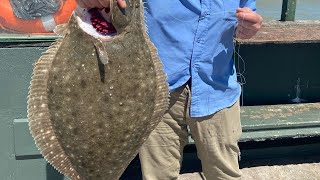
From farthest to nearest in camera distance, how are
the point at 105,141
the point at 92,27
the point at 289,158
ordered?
the point at 289,158 < the point at 105,141 < the point at 92,27

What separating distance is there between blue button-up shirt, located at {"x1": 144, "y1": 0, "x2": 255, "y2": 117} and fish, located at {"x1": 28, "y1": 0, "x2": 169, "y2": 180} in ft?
1.53

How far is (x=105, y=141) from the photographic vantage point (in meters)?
2.19

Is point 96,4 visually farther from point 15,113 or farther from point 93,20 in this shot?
point 15,113

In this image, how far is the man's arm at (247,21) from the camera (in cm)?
259

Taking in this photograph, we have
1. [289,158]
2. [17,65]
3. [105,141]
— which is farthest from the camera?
[289,158]

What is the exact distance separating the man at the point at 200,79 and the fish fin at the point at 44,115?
0.74 metres

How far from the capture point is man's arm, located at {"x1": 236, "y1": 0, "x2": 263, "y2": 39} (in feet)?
8.51

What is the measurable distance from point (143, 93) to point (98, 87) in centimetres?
20

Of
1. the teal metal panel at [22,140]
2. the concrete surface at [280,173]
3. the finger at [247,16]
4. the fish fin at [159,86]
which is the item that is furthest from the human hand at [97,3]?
the concrete surface at [280,173]

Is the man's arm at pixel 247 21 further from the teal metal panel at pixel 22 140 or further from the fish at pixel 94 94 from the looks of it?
the teal metal panel at pixel 22 140

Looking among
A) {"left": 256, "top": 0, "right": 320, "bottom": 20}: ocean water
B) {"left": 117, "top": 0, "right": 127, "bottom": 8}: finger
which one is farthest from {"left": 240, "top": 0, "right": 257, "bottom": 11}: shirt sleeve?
{"left": 256, "top": 0, "right": 320, "bottom": 20}: ocean water

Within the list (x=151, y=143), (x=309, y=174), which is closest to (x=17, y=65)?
(x=151, y=143)

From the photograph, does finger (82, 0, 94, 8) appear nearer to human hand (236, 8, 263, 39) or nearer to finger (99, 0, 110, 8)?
finger (99, 0, 110, 8)

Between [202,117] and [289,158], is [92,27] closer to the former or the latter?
[202,117]
